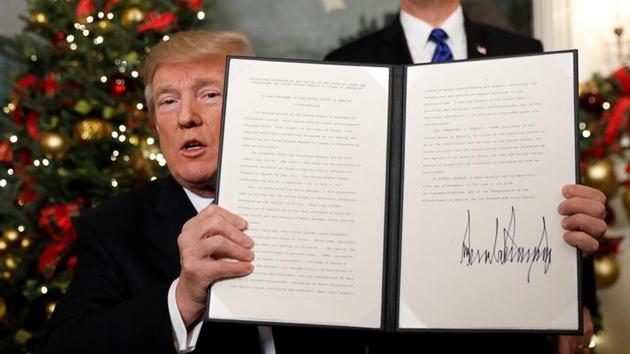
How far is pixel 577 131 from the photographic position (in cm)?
192

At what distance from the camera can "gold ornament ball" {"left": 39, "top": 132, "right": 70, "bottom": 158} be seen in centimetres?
435

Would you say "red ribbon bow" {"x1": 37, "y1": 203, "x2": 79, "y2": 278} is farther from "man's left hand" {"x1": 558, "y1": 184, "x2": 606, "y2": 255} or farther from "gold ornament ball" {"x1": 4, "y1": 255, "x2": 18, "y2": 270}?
"man's left hand" {"x1": 558, "y1": 184, "x2": 606, "y2": 255}

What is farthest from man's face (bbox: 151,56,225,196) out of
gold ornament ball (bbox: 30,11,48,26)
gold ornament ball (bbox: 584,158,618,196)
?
gold ornament ball (bbox: 584,158,618,196)

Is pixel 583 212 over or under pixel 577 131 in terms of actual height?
under

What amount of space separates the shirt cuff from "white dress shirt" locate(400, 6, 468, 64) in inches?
56.8

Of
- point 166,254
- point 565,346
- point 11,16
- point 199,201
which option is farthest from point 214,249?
point 11,16

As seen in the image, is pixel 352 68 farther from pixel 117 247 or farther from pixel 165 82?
pixel 117 247

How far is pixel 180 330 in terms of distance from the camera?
2.07 m

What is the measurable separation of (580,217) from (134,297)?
1.15 metres

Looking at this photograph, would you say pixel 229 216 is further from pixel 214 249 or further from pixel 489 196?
pixel 489 196

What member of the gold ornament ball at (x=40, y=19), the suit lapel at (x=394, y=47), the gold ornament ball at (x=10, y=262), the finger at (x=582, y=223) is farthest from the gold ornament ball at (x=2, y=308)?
the finger at (x=582, y=223)

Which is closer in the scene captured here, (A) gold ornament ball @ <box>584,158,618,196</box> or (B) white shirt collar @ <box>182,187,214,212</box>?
(B) white shirt collar @ <box>182,187,214,212</box>

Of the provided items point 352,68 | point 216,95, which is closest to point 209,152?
point 216,95

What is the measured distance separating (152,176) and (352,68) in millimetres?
2527
